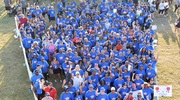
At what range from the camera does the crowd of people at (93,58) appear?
8.51 metres

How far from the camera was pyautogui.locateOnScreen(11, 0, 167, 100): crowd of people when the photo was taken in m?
8.51

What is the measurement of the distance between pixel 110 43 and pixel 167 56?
3988 mm

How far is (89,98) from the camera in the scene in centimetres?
819

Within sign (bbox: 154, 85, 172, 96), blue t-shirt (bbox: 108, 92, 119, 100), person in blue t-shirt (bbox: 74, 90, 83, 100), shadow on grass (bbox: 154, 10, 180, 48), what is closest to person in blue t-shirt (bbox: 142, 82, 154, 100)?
sign (bbox: 154, 85, 172, 96)

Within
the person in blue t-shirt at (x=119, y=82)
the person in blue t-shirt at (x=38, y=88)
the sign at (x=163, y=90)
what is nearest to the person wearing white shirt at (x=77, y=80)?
the person in blue t-shirt at (x=38, y=88)

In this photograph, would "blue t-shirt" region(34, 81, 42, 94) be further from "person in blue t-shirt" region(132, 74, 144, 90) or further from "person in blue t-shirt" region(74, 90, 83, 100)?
"person in blue t-shirt" region(132, 74, 144, 90)

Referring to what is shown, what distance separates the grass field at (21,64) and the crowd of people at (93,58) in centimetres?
91

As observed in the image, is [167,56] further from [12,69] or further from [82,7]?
[12,69]

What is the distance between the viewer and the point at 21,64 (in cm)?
1215

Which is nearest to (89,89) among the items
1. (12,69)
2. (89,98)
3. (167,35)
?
(89,98)

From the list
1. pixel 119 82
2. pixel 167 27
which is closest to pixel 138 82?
pixel 119 82

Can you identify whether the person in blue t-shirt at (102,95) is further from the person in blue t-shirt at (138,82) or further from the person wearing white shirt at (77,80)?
the person in blue t-shirt at (138,82)

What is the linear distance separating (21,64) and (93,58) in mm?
4352

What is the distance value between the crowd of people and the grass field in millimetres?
909
